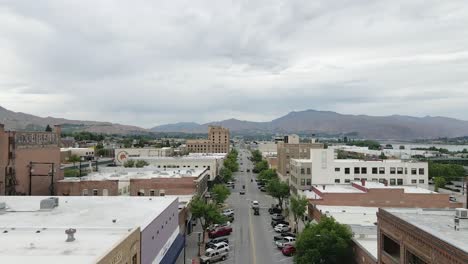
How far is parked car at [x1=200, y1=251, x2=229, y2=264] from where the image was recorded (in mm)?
48469

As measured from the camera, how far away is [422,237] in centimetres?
2328

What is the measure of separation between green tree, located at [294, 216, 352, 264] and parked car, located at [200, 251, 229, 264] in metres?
12.2

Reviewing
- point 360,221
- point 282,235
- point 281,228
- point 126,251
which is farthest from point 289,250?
point 126,251

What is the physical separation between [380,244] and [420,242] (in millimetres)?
7049

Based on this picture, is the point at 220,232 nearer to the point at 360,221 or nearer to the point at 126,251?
the point at 360,221

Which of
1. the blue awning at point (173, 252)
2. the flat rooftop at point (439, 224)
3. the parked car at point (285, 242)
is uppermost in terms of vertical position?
the flat rooftop at point (439, 224)

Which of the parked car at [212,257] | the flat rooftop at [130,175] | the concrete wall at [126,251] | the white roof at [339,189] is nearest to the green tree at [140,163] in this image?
the flat rooftop at [130,175]

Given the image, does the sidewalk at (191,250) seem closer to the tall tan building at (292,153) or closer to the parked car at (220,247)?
the parked car at (220,247)

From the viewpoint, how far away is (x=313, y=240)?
39.0m

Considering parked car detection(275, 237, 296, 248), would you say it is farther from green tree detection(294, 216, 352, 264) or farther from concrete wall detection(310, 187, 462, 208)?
green tree detection(294, 216, 352, 264)

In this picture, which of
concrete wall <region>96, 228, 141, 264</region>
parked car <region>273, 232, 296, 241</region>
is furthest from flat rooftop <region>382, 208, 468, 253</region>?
parked car <region>273, 232, 296, 241</region>

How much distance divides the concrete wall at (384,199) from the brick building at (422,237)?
27.9 meters

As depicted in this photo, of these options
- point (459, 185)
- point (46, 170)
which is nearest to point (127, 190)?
point (46, 170)

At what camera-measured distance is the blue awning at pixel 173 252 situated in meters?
37.8
